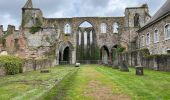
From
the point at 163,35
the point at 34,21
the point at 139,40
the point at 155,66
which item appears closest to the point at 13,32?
the point at 34,21

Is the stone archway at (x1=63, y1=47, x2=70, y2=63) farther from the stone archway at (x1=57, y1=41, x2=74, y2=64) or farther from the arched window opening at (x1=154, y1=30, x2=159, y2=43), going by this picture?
the arched window opening at (x1=154, y1=30, x2=159, y2=43)

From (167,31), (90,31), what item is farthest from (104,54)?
(167,31)

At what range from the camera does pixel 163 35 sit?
108ft

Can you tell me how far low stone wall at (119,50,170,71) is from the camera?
2214 centimetres

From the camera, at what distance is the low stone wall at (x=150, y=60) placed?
22.1m

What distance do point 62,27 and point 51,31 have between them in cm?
1184

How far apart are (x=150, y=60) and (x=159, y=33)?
9218mm

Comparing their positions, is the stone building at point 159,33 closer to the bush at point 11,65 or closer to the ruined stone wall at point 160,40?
the ruined stone wall at point 160,40

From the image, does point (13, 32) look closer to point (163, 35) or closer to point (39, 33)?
point (39, 33)

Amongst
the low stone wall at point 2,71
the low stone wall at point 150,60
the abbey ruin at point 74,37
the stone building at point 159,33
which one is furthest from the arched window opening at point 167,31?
the low stone wall at point 2,71

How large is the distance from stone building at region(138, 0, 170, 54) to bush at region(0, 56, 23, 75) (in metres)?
17.0

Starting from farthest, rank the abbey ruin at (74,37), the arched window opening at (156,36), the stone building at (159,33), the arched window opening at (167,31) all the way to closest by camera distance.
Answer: the abbey ruin at (74,37) < the arched window opening at (156,36) < the stone building at (159,33) < the arched window opening at (167,31)

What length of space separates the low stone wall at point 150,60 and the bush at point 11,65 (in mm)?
11409

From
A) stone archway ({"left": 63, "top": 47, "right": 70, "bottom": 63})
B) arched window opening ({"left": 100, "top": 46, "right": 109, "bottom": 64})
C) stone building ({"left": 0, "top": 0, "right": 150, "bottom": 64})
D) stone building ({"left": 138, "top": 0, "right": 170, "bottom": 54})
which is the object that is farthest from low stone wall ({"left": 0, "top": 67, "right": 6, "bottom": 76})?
arched window opening ({"left": 100, "top": 46, "right": 109, "bottom": 64})
